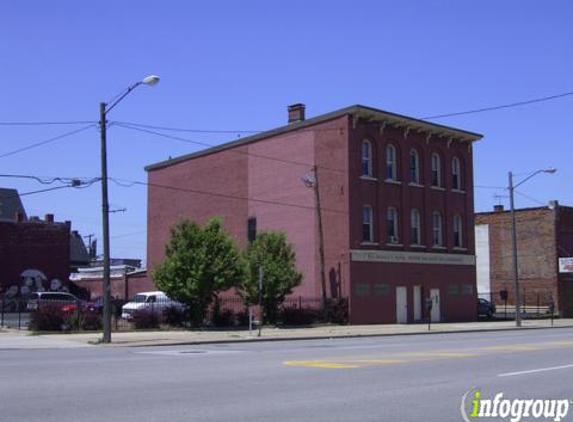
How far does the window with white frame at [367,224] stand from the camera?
41.1m

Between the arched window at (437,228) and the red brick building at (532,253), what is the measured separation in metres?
13.8

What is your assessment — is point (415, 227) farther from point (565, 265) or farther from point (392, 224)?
point (565, 265)

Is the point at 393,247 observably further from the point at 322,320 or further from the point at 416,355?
the point at 416,355

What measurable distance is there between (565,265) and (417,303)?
16.3 m

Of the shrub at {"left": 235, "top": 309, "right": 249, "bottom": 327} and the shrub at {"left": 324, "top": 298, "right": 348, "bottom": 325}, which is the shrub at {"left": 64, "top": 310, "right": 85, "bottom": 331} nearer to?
the shrub at {"left": 235, "top": 309, "right": 249, "bottom": 327}

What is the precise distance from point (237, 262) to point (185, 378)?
21.4 meters

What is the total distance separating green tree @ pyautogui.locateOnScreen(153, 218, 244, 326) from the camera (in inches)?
1339

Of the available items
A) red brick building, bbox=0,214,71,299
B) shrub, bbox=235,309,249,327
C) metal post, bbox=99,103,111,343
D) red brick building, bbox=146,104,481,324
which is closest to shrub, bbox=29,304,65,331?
metal post, bbox=99,103,111,343

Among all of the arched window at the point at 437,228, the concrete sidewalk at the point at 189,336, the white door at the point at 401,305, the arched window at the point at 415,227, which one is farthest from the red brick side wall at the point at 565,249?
the concrete sidewalk at the point at 189,336

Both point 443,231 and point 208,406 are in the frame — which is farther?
point 443,231

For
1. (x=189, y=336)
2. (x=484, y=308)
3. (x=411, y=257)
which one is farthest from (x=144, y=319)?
(x=484, y=308)

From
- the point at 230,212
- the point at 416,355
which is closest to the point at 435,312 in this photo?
the point at 230,212

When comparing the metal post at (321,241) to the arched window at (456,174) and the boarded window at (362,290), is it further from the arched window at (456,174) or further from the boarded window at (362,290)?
the arched window at (456,174)

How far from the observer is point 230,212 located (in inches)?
1891
